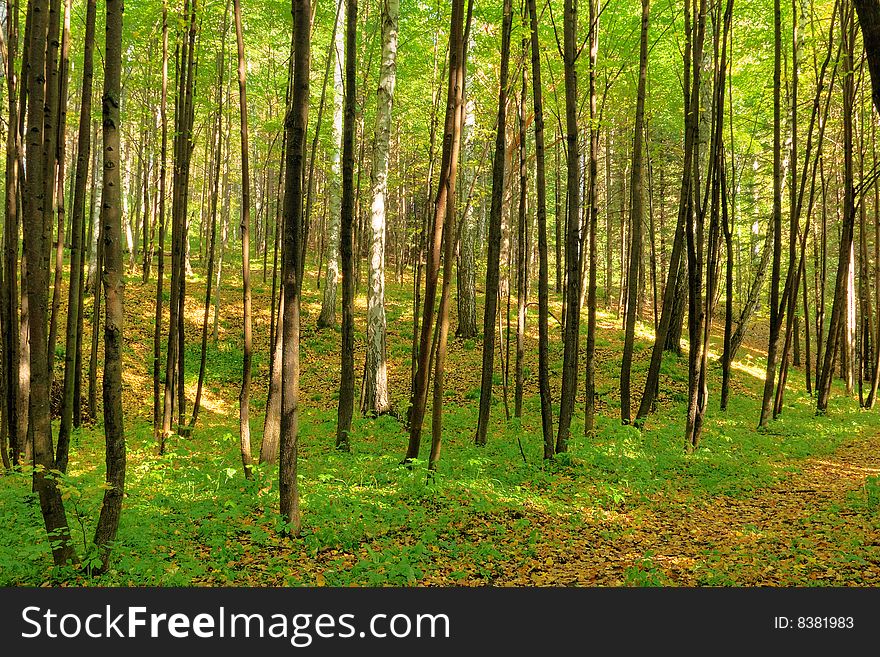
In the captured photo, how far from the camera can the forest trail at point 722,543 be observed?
472 cm

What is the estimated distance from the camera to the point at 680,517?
636 centimetres

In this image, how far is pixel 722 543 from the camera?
552 cm

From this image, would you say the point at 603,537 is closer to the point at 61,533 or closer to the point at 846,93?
the point at 61,533

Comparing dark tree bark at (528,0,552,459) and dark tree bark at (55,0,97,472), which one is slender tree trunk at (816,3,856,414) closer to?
dark tree bark at (528,0,552,459)

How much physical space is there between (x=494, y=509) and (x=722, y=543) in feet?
7.85

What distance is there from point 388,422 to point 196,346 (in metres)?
7.78

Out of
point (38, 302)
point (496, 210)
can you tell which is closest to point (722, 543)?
point (496, 210)

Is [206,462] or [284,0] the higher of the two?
[284,0]

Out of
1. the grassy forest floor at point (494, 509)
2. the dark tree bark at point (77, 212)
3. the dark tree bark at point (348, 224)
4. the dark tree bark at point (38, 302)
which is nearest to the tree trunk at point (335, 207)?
the grassy forest floor at point (494, 509)

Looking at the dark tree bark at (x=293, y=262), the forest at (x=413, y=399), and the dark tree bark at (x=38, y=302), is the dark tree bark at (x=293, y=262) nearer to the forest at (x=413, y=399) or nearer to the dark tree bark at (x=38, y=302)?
the forest at (x=413, y=399)

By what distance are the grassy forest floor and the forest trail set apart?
0.02 meters

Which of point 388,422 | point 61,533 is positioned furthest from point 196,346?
point 61,533

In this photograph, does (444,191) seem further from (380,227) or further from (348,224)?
(380,227)

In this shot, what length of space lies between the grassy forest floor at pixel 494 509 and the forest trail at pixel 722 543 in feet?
0.08
